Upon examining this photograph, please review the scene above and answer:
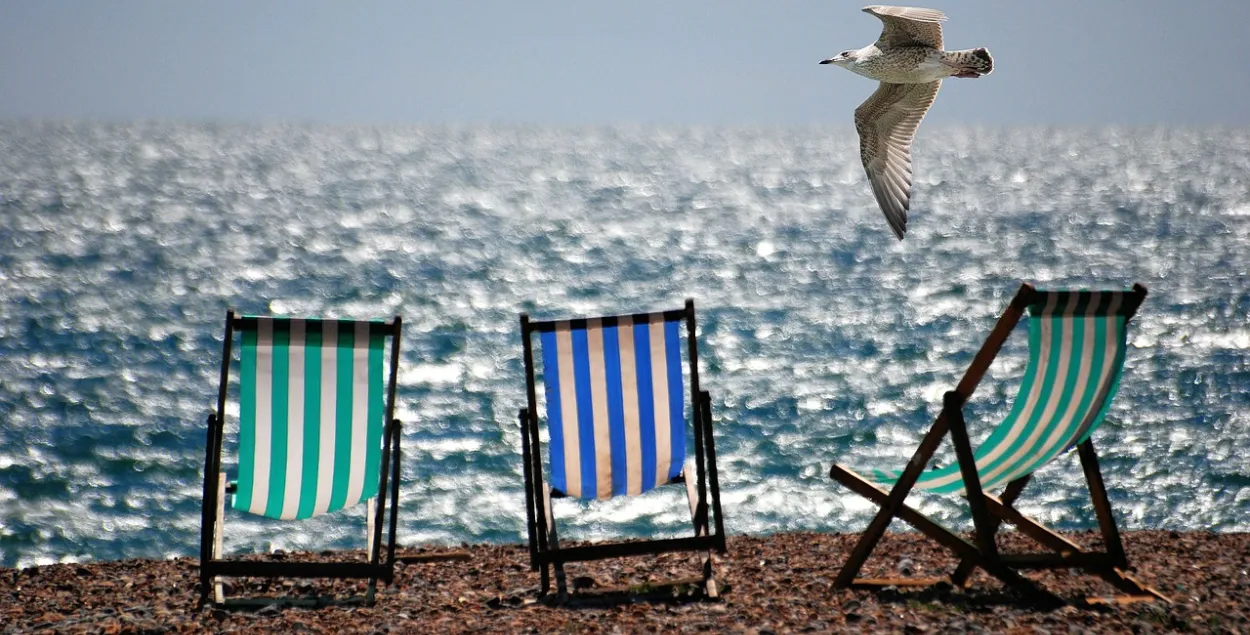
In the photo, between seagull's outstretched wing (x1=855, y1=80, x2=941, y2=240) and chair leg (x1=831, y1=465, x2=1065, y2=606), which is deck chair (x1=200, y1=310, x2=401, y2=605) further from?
seagull's outstretched wing (x1=855, y1=80, x2=941, y2=240)

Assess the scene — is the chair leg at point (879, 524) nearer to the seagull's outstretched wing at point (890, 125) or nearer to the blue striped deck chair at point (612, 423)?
the blue striped deck chair at point (612, 423)

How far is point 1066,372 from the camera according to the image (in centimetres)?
388

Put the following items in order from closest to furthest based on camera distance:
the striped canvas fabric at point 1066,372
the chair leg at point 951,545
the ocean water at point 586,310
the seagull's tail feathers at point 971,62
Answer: the striped canvas fabric at point 1066,372 → the chair leg at point 951,545 → the seagull's tail feathers at point 971,62 → the ocean water at point 586,310

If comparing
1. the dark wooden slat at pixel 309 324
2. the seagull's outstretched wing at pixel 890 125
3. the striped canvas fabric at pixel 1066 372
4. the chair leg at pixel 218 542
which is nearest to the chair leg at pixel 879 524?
the striped canvas fabric at pixel 1066 372

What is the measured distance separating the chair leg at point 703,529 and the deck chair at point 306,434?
1014mm

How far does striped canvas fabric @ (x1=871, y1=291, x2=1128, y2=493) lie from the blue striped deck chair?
1.01 metres

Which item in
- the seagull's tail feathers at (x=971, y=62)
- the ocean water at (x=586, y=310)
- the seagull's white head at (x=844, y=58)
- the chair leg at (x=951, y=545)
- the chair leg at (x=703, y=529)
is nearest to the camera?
the chair leg at (x=951, y=545)

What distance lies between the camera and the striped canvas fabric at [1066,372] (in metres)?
3.82

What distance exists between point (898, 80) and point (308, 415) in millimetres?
3855

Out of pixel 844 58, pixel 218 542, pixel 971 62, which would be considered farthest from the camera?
pixel 844 58

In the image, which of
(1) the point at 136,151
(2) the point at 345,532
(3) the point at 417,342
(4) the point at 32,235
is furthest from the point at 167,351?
(1) the point at 136,151

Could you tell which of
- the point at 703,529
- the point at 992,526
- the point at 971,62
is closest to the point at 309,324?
the point at 703,529

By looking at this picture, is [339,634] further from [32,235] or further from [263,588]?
[32,235]

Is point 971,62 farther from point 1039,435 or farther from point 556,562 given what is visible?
point 556,562
